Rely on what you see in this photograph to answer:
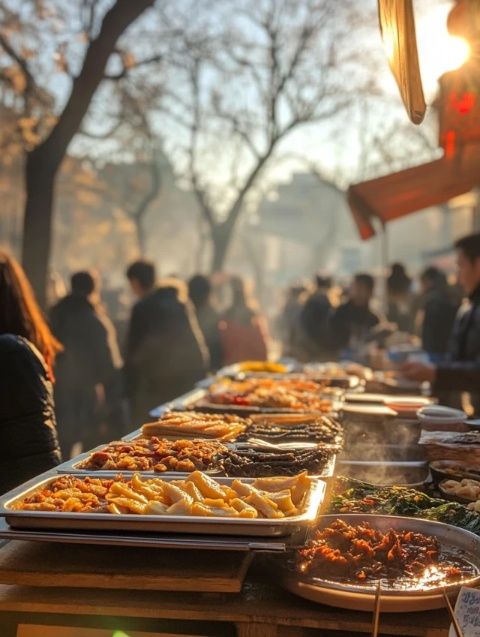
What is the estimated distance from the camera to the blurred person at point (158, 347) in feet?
23.9

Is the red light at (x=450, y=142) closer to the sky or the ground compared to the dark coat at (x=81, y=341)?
closer to the sky

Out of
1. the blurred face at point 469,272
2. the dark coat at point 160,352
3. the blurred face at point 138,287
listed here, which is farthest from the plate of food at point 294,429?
the blurred face at point 138,287

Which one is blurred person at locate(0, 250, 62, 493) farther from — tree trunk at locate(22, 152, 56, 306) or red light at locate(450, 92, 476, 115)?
tree trunk at locate(22, 152, 56, 306)

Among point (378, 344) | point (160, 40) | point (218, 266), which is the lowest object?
point (378, 344)

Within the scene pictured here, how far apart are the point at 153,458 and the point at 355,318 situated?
306 inches

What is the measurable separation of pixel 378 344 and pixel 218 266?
420 inches

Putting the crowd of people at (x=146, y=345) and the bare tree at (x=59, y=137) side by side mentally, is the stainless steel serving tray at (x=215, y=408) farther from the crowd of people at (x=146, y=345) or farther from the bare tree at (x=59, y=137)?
the bare tree at (x=59, y=137)

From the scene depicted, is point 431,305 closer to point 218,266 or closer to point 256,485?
point 256,485

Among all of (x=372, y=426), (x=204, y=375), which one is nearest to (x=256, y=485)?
(x=372, y=426)

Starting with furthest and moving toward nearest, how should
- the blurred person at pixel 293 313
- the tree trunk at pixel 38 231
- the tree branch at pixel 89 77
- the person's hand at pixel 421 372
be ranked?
1. the blurred person at pixel 293 313
2. the tree trunk at pixel 38 231
3. the tree branch at pixel 89 77
4. the person's hand at pixel 421 372

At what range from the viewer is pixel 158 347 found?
7.36 m

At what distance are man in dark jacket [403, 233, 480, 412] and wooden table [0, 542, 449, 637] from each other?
3.63 metres

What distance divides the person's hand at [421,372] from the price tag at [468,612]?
12.1 ft

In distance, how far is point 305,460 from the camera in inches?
124
